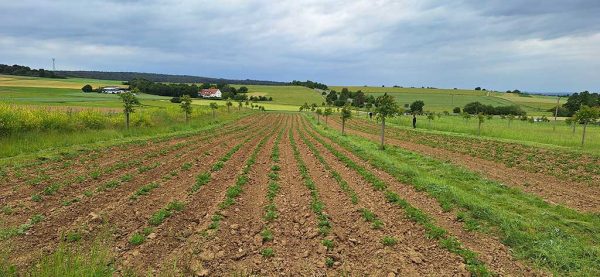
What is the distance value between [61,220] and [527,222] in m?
9.74

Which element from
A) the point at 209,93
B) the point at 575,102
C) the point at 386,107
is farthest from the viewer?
the point at 209,93

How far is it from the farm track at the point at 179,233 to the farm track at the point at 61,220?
48.6 inches

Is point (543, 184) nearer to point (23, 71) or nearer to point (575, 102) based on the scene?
point (575, 102)

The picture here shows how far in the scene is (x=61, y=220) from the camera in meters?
7.36

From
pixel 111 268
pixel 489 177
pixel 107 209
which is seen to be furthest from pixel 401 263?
pixel 489 177

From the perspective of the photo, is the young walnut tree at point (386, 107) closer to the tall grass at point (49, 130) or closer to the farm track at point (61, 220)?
the farm track at point (61, 220)

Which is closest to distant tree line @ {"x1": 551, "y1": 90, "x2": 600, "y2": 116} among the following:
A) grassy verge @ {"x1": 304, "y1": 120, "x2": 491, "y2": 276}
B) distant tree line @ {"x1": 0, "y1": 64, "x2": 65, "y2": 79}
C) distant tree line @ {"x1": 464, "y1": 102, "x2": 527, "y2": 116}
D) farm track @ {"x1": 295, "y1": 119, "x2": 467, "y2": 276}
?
distant tree line @ {"x1": 464, "y1": 102, "x2": 527, "y2": 116}

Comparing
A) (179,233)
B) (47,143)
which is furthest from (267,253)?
(47,143)

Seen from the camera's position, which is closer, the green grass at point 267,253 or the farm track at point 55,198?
the green grass at point 267,253

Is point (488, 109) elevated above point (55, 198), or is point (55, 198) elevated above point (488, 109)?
point (488, 109)

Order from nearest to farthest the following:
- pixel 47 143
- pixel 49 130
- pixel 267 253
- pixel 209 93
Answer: pixel 267 253 → pixel 47 143 → pixel 49 130 → pixel 209 93

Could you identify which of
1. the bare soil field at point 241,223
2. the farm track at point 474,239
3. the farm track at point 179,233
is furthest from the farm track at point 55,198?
the farm track at point 474,239

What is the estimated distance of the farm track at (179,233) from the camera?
19.3ft

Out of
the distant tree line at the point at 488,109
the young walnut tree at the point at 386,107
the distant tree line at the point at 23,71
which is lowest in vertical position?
the distant tree line at the point at 488,109
